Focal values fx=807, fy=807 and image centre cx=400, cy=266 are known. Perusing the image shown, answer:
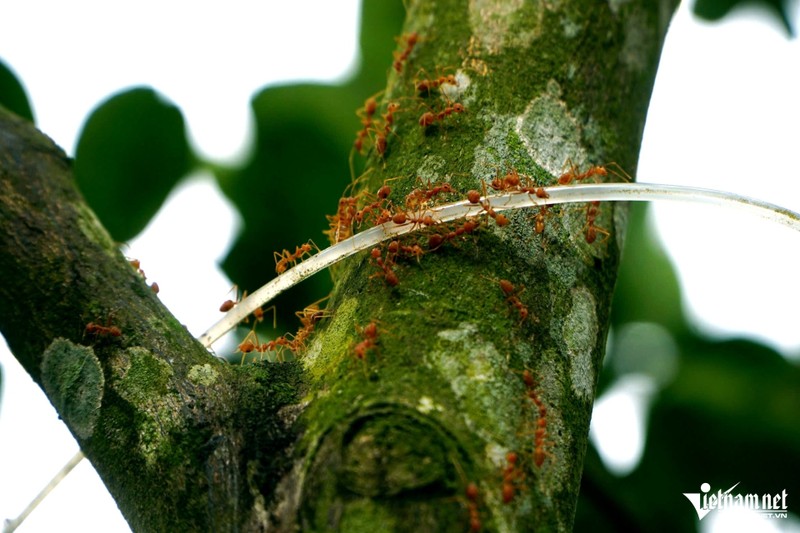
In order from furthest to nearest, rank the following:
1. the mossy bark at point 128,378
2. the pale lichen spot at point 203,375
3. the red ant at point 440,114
→ the red ant at point 440,114 < the pale lichen spot at point 203,375 < the mossy bark at point 128,378

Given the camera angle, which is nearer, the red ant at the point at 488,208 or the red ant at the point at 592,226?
the red ant at the point at 488,208

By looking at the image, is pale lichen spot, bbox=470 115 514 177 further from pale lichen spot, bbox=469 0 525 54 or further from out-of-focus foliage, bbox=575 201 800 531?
out-of-focus foliage, bbox=575 201 800 531

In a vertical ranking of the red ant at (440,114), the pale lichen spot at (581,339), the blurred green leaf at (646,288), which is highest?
the blurred green leaf at (646,288)

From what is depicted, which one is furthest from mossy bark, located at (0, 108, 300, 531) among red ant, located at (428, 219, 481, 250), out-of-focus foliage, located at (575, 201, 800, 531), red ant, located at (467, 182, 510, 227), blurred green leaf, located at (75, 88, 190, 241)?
out-of-focus foliage, located at (575, 201, 800, 531)

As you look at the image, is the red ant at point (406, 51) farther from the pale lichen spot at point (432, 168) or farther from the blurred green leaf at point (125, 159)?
the blurred green leaf at point (125, 159)

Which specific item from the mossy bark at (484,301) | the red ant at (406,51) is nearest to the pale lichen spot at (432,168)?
the mossy bark at (484,301)

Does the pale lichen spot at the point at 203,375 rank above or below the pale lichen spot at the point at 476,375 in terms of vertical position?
below

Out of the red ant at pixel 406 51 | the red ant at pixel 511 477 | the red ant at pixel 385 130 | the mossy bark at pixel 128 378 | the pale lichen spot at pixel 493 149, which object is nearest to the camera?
the red ant at pixel 511 477

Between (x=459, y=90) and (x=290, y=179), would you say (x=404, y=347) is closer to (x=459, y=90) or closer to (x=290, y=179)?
(x=459, y=90)
